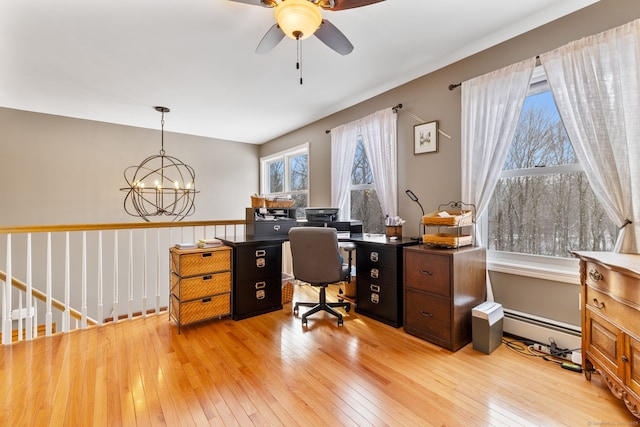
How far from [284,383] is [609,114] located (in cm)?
272

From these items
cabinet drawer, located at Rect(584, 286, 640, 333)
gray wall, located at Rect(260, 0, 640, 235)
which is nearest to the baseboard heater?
cabinet drawer, located at Rect(584, 286, 640, 333)

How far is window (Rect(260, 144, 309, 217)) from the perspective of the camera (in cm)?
496

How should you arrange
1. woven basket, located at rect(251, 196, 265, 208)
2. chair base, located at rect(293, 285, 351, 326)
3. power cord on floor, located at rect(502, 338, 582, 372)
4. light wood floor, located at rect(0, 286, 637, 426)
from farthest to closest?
1. woven basket, located at rect(251, 196, 265, 208)
2. chair base, located at rect(293, 285, 351, 326)
3. power cord on floor, located at rect(502, 338, 582, 372)
4. light wood floor, located at rect(0, 286, 637, 426)

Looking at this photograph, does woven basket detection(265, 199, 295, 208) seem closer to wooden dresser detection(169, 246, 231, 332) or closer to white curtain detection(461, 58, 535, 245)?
wooden dresser detection(169, 246, 231, 332)

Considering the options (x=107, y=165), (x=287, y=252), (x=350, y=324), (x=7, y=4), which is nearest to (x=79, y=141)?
(x=107, y=165)

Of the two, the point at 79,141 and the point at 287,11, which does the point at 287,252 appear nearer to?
the point at 287,11

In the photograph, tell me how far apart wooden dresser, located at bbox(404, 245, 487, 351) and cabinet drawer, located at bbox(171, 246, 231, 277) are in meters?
1.73

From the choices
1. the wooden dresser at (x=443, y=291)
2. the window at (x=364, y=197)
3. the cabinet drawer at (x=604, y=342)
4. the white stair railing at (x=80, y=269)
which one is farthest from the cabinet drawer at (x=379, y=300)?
the white stair railing at (x=80, y=269)

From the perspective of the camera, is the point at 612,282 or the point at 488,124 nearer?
the point at 612,282

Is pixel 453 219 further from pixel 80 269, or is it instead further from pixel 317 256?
pixel 80 269

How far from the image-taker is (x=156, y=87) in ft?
10.6

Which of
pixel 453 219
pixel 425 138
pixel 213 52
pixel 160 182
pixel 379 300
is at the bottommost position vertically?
pixel 379 300

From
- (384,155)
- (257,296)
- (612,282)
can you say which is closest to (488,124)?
(384,155)

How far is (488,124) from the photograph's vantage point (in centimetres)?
241
